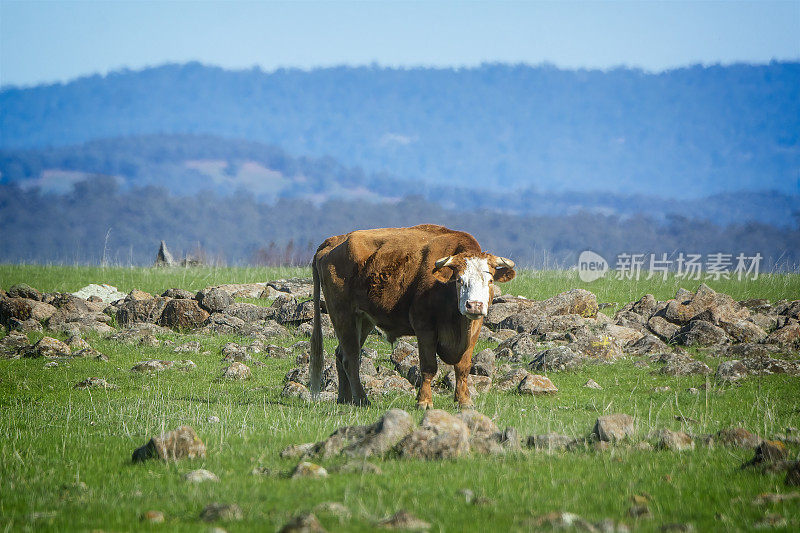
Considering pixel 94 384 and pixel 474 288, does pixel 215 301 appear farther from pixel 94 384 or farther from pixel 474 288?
pixel 474 288

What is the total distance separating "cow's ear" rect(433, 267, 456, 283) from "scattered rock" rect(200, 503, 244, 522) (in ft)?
20.5

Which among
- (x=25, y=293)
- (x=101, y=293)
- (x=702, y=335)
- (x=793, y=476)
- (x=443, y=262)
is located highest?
(x=443, y=262)

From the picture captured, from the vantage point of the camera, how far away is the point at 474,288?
1200 cm

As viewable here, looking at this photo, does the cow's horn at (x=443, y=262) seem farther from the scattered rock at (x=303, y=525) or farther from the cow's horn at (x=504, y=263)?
the scattered rock at (x=303, y=525)

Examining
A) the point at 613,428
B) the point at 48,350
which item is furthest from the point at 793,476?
the point at 48,350

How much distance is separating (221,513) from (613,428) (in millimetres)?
5052

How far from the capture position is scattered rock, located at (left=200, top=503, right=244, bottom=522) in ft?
21.8

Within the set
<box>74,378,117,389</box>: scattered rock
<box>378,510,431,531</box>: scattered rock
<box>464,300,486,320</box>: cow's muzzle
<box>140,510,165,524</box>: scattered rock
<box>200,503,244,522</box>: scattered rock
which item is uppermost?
<box>464,300,486,320</box>: cow's muzzle

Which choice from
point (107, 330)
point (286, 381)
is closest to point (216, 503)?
point (286, 381)

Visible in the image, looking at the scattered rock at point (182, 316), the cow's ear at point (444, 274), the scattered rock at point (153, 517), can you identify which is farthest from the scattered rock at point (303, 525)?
the scattered rock at point (182, 316)

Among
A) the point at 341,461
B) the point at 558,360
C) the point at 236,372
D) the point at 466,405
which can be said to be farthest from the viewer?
the point at 558,360

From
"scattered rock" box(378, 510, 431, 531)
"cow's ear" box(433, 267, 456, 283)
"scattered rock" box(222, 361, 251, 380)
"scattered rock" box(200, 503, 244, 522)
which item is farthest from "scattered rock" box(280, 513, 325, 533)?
"scattered rock" box(222, 361, 251, 380)

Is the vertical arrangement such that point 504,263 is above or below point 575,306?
above

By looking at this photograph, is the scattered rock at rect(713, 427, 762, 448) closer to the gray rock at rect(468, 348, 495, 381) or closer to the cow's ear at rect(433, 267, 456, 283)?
the cow's ear at rect(433, 267, 456, 283)
